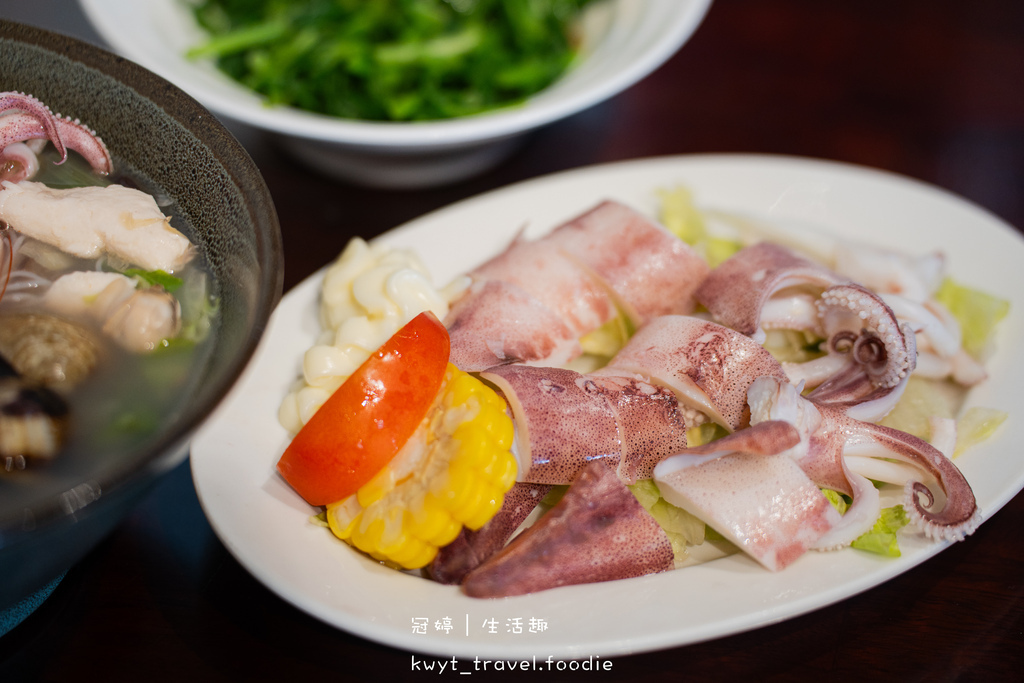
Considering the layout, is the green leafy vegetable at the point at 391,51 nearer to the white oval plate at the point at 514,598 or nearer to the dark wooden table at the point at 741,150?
the dark wooden table at the point at 741,150

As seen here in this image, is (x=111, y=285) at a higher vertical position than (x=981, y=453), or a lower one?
lower

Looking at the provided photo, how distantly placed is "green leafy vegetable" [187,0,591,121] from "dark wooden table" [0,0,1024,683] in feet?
0.78

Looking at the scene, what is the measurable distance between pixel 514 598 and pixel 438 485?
0.76 ft

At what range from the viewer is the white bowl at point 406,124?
6.35 ft

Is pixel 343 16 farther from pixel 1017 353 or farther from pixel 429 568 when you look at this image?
pixel 1017 353

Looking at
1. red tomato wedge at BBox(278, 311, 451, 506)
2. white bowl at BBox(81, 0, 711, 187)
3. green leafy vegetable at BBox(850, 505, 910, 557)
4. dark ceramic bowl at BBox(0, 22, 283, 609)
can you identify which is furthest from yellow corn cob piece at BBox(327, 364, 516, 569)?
white bowl at BBox(81, 0, 711, 187)

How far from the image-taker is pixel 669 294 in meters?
1.70

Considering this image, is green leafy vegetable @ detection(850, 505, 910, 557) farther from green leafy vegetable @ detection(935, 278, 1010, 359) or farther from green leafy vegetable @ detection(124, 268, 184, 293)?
green leafy vegetable @ detection(124, 268, 184, 293)

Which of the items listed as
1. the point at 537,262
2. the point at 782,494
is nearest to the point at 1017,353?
the point at 782,494

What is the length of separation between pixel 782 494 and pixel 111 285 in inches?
48.3

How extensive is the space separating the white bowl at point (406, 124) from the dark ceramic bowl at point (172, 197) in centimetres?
59

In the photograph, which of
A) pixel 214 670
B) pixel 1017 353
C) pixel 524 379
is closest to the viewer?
pixel 214 670

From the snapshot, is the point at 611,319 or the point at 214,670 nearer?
the point at 214,670

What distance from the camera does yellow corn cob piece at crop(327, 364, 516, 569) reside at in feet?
4.06
